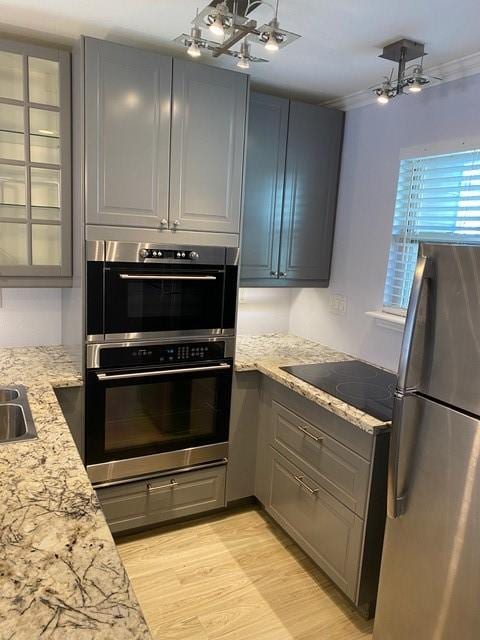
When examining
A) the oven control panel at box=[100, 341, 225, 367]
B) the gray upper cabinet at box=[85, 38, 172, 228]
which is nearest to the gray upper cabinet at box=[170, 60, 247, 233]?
the gray upper cabinet at box=[85, 38, 172, 228]

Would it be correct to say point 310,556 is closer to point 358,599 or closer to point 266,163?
point 358,599

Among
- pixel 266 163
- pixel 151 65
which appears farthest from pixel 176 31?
pixel 266 163

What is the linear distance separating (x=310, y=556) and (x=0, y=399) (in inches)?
61.8

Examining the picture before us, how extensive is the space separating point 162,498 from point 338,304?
150 centimetres

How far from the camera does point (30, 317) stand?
2.63 m

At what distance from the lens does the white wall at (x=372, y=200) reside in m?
2.34

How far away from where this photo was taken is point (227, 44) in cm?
169

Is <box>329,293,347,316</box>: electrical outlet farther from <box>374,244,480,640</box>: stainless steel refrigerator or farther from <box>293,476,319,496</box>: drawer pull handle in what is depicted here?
<box>374,244,480,640</box>: stainless steel refrigerator

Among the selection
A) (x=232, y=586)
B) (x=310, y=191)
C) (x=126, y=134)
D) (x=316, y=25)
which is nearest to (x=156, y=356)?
(x=126, y=134)

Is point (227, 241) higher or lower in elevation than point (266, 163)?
lower

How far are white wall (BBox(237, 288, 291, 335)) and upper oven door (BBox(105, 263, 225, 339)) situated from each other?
720mm

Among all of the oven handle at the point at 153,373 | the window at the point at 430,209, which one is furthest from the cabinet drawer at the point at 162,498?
the window at the point at 430,209

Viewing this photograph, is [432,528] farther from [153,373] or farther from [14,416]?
[14,416]

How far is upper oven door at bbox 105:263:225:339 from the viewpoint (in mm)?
2207
